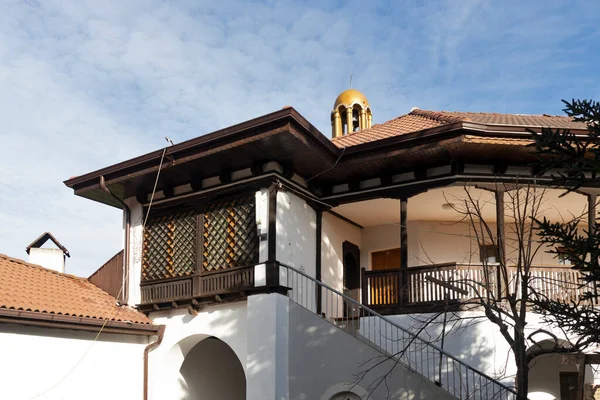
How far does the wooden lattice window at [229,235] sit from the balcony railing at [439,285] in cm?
217

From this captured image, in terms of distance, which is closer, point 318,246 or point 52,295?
point 52,295

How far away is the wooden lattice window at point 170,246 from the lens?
41.5 feet

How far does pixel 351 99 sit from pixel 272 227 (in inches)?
405

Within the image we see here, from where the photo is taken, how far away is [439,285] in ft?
36.1

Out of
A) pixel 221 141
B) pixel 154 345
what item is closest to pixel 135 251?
pixel 154 345

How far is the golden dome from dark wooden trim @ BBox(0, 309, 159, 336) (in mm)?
10600

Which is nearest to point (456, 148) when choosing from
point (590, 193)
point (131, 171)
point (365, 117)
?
point (590, 193)

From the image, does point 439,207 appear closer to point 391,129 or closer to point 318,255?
point 391,129

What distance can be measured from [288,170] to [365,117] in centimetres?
933

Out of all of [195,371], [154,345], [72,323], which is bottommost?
[195,371]

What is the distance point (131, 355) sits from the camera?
1248cm

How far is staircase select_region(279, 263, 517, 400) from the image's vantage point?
10.1m

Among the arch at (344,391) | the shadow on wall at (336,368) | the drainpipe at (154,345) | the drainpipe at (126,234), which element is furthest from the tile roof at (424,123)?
the drainpipe at (154,345)

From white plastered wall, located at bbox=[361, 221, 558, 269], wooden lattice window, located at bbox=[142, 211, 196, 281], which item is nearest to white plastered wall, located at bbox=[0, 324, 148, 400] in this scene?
wooden lattice window, located at bbox=[142, 211, 196, 281]
